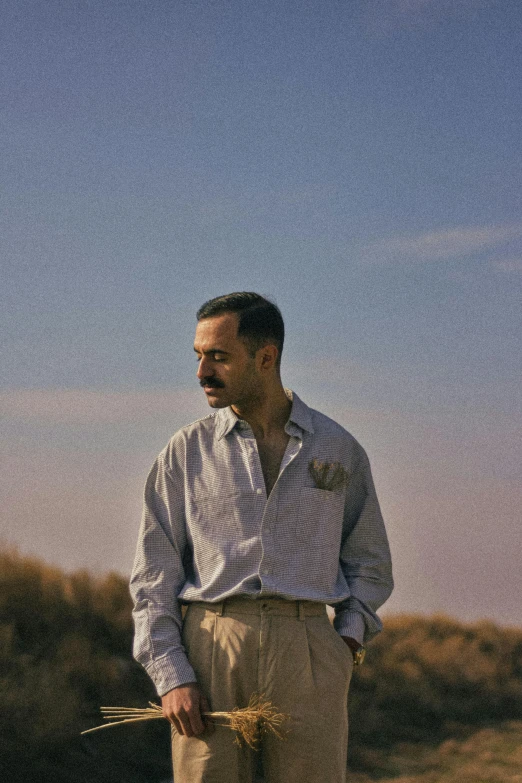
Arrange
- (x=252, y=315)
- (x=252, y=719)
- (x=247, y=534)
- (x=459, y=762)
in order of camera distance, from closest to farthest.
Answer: (x=252, y=719)
(x=247, y=534)
(x=252, y=315)
(x=459, y=762)

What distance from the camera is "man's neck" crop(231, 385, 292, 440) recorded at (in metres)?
3.39

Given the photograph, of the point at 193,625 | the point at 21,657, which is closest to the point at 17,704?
the point at 21,657

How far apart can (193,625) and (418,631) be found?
7183 millimetres

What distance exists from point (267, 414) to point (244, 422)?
0.33 feet

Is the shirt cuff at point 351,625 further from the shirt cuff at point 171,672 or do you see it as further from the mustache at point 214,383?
the mustache at point 214,383

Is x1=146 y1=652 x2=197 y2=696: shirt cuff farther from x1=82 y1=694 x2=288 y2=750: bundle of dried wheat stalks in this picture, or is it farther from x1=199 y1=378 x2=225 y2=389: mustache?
x1=199 y1=378 x2=225 y2=389: mustache

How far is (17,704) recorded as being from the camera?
19.6ft

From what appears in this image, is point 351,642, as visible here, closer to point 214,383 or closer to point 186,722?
point 186,722

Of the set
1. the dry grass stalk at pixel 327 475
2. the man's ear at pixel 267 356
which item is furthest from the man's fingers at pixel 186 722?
the man's ear at pixel 267 356

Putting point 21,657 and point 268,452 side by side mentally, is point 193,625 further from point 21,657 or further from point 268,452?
point 21,657

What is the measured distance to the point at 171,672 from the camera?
3.10 meters

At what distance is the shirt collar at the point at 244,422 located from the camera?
3.38 metres

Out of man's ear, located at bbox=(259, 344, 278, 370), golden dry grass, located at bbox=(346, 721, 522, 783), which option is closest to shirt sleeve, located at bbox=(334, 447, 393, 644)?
man's ear, located at bbox=(259, 344, 278, 370)

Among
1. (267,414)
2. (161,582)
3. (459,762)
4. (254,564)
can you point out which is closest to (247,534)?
(254,564)
